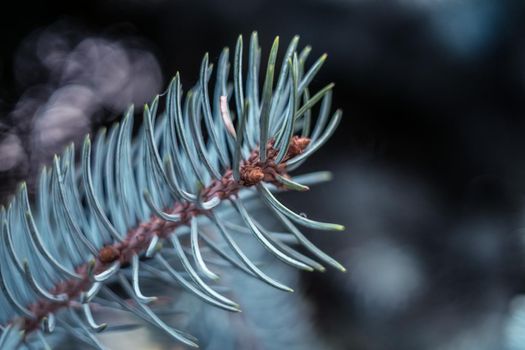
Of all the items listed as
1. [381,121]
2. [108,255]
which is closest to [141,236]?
[108,255]

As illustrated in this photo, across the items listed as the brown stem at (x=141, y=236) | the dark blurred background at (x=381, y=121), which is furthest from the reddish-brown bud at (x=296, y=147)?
the dark blurred background at (x=381, y=121)

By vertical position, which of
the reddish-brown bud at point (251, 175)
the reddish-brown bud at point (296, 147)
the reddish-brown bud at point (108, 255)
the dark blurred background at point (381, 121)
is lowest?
the reddish-brown bud at point (108, 255)

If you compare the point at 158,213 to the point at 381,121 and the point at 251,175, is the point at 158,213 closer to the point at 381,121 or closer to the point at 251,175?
the point at 251,175

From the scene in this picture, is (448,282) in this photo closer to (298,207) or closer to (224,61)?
(298,207)

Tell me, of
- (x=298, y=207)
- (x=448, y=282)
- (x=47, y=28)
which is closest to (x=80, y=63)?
(x=47, y=28)

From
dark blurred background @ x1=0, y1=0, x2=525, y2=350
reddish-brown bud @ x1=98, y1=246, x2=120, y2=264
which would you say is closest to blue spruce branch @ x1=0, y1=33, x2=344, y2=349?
reddish-brown bud @ x1=98, y1=246, x2=120, y2=264

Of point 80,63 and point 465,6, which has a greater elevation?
point 465,6

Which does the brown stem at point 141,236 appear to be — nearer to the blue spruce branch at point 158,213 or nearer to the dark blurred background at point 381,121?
the blue spruce branch at point 158,213

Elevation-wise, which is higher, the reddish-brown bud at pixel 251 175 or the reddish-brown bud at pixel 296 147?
the reddish-brown bud at pixel 296 147
